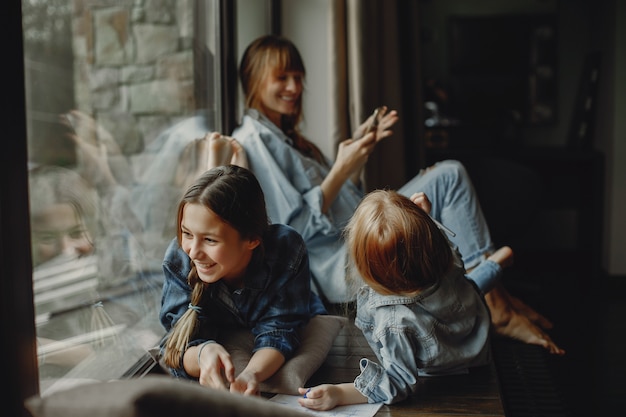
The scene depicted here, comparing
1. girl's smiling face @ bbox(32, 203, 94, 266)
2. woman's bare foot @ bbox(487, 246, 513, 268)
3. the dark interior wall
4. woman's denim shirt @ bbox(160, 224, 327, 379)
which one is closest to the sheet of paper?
woman's denim shirt @ bbox(160, 224, 327, 379)

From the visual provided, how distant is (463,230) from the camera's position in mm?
2650

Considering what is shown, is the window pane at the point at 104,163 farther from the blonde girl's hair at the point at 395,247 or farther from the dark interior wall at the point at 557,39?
the dark interior wall at the point at 557,39

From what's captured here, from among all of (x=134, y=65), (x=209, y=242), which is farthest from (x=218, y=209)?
(x=134, y=65)

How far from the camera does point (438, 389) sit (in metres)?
1.69

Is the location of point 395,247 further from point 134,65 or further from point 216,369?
point 134,65

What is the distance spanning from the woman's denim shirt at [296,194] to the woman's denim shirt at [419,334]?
674 mm

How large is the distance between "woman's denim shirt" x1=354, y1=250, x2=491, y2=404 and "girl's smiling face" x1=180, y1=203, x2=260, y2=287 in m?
0.33

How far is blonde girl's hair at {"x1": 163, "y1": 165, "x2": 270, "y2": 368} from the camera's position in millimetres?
1575

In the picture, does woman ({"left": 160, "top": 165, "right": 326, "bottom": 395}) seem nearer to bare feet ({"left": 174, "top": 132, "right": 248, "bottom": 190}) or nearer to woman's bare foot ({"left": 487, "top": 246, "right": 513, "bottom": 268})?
bare feet ({"left": 174, "top": 132, "right": 248, "bottom": 190})

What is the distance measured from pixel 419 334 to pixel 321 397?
26 cm

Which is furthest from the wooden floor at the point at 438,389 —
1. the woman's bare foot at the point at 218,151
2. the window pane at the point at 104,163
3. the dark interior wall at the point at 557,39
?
the dark interior wall at the point at 557,39

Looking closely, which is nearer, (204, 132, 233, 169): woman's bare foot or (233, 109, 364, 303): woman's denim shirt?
(204, 132, 233, 169): woman's bare foot

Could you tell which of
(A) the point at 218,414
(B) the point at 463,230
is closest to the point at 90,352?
(A) the point at 218,414

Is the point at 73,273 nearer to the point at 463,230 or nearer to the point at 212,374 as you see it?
the point at 212,374
